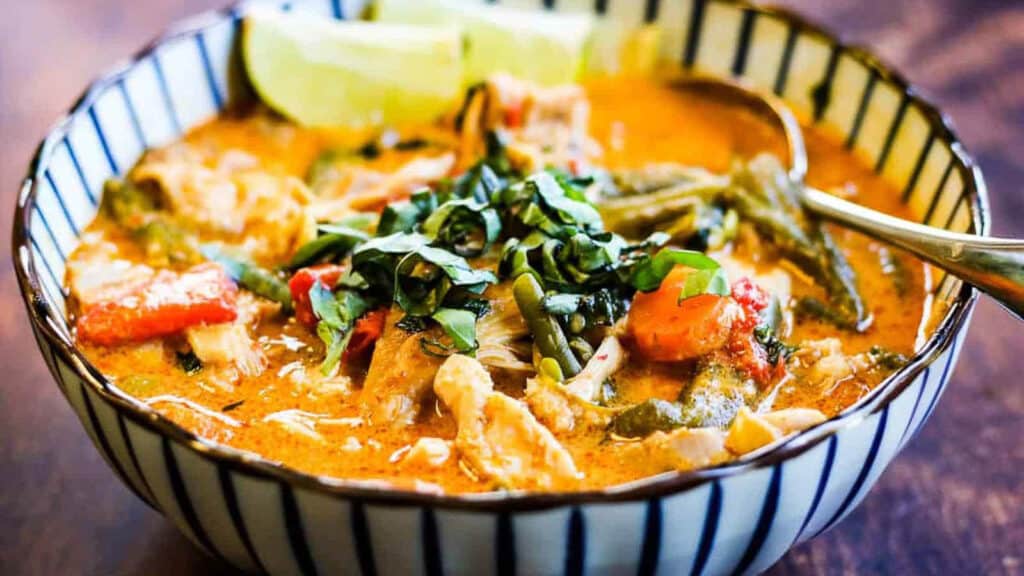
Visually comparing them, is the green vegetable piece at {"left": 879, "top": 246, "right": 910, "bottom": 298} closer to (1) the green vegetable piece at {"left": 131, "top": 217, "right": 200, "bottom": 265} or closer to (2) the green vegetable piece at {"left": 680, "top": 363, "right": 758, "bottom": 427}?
(2) the green vegetable piece at {"left": 680, "top": 363, "right": 758, "bottom": 427}

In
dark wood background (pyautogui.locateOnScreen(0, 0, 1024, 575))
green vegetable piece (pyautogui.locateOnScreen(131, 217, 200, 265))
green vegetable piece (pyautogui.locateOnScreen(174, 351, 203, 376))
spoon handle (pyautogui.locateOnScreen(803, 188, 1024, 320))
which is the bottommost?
dark wood background (pyautogui.locateOnScreen(0, 0, 1024, 575))

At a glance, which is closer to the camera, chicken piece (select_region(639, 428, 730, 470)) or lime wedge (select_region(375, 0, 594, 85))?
chicken piece (select_region(639, 428, 730, 470))

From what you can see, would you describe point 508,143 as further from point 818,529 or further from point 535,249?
point 818,529

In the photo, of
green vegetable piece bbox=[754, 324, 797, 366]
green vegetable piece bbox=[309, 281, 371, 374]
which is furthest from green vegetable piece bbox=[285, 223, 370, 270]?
green vegetable piece bbox=[754, 324, 797, 366]

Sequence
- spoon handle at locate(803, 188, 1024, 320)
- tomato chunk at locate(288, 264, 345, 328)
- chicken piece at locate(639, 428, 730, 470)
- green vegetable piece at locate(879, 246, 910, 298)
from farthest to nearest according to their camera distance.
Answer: green vegetable piece at locate(879, 246, 910, 298)
tomato chunk at locate(288, 264, 345, 328)
spoon handle at locate(803, 188, 1024, 320)
chicken piece at locate(639, 428, 730, 470)

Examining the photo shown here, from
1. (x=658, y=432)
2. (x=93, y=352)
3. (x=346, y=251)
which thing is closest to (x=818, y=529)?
(x=658, y=432)

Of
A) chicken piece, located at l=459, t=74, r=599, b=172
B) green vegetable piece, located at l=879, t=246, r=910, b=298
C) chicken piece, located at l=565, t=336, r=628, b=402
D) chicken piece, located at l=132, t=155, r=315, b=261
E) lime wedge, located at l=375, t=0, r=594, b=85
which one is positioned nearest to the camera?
chicken piece, located at l=565, t=336, r=628, b=402

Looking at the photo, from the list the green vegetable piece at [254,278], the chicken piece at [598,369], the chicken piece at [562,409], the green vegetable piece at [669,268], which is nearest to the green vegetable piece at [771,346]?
the green vegetable piece at [669,268]
